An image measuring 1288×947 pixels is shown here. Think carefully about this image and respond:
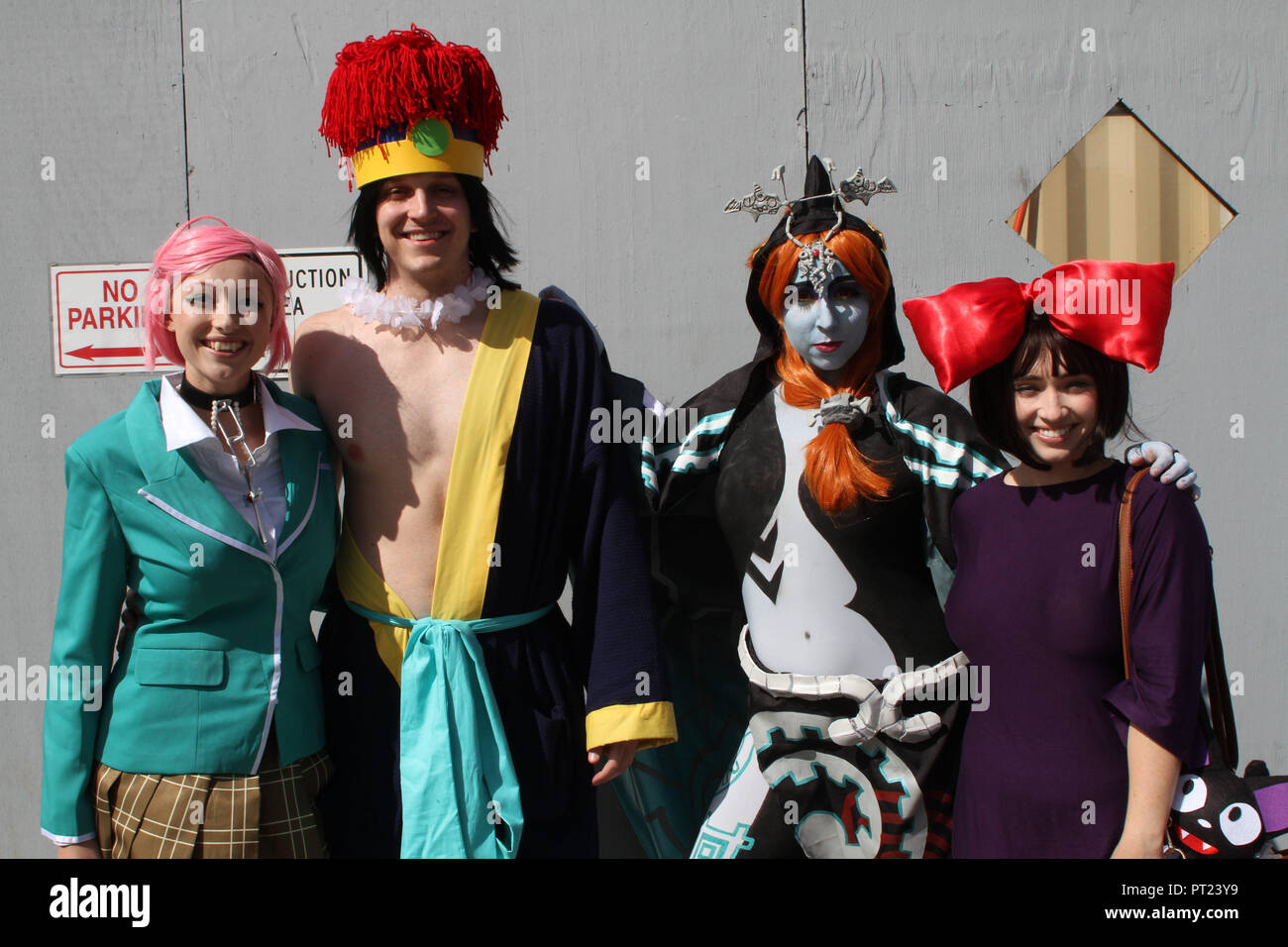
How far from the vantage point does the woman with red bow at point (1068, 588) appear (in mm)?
1744

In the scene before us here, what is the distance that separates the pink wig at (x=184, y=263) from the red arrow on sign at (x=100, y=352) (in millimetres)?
1336

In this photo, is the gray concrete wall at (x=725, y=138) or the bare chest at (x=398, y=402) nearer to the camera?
the bare chest at (x=398, y=402)

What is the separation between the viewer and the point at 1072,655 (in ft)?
6.01

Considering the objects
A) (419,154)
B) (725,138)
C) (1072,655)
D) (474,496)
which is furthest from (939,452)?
(725,138)

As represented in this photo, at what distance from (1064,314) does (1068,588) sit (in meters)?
0.48

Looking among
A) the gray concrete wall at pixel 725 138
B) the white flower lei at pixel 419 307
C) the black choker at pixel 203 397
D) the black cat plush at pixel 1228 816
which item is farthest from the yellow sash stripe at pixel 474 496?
the black cat plush at pixel 1228 816

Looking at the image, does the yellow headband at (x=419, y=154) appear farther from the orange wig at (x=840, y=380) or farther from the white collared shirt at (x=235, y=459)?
the orange wig at (x=840, y=380)

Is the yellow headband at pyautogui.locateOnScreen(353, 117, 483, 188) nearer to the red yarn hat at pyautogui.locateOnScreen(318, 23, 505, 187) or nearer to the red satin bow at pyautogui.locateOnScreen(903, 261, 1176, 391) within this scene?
the red yarn hat at pyautogui.locateOnScreen(318, 23, 505, 187)

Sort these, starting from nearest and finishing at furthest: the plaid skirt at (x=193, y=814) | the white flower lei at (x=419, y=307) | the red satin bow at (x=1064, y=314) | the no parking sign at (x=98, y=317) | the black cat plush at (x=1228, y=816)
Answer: the black cat plush at (x=1228, y=816)
the red satin bow at (x=1064, y=314)
the plaid skirt at (x=193, y=814)
the white flower lei at (x=419, y=307)
the no parking sign at (x=98, y=317)

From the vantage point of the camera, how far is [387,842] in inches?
85.7

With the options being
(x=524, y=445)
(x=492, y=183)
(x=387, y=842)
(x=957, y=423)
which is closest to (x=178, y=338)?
(x=524, y=445)

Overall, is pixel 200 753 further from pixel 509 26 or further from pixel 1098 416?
pixel 509 26

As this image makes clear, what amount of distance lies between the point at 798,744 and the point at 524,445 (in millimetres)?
843

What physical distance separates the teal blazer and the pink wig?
0.13 m
